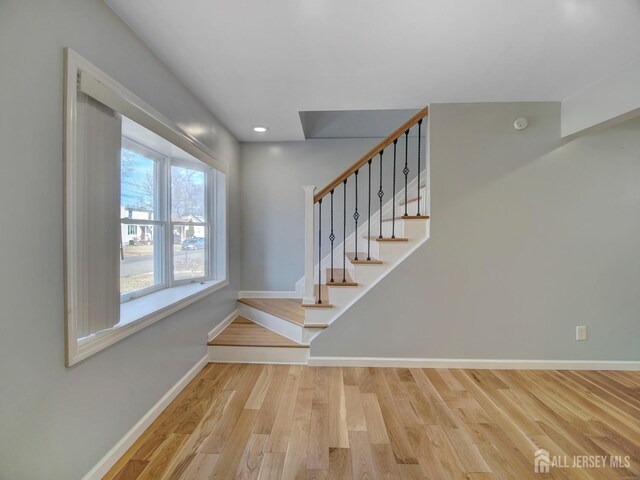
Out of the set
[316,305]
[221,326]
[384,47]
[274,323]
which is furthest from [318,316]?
[384,47]

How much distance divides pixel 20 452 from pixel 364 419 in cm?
163

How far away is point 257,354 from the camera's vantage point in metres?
2.51

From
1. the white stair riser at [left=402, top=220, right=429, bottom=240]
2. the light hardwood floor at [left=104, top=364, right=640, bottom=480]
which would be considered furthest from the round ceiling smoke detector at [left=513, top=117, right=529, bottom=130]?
the light hardwood floor at [left=104, top=364, right=640, bottom=480]

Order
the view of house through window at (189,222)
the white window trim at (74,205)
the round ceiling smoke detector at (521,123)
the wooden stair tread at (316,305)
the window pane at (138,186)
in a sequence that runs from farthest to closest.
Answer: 1. the view of house through window at (189,222)
2. the wooden stair tread at (316,305)
3. the round ceiling smoke detector at (521,123)
4. the window pane at (138,186)
5. the white window trim at (74,205)

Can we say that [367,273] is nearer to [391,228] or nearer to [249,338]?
[391,228]

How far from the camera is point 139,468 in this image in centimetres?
140

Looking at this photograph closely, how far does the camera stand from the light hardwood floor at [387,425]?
4.63 feet

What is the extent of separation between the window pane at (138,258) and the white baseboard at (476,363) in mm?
1571

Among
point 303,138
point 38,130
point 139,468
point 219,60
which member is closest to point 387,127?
point 303,138

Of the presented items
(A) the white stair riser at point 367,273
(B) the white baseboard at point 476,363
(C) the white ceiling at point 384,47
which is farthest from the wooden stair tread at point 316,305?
(C) the white ceiling at point 384,47

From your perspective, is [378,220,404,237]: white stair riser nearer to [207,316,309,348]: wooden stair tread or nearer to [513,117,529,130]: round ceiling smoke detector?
[513,117,529,130]: round ceiling smoke detector

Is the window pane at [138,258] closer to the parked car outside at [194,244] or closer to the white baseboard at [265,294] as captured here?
the parked car outside at [194,244]

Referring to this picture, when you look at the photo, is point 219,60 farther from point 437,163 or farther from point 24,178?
point 437,163

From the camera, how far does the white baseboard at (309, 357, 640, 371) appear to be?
7.78 ft
